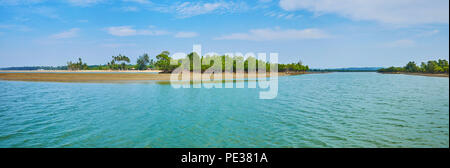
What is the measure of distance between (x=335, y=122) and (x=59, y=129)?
1703 centimetres

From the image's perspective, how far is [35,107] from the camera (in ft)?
63.1

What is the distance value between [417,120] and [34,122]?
2565 cm

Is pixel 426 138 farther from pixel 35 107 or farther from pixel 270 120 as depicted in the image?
pixel 35 107

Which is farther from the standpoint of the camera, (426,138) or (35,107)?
(35,107)
